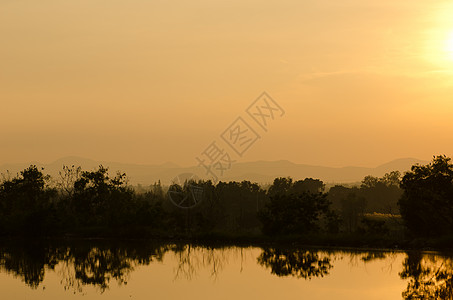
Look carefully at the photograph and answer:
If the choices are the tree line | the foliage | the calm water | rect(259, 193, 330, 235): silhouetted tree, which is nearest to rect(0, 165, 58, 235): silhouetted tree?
the tree line

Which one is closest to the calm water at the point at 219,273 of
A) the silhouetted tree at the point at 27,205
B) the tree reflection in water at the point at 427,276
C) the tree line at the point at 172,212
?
the tree reflection in water at the point at 427,276

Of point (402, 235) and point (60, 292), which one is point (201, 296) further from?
point (402, 235)

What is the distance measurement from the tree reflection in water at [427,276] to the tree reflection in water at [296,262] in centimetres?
315

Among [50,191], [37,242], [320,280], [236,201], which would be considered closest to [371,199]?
[236,201]

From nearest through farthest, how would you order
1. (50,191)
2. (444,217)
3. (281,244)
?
(444,217) < (281,244) < (50,191)

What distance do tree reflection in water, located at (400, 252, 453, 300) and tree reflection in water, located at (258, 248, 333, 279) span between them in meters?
3.15

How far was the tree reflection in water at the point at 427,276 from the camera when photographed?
19641 mm

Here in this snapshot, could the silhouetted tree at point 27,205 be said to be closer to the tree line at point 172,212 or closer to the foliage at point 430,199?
the tree line at point 172,212

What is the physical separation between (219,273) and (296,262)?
14.4ft

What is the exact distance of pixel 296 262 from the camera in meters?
28.0

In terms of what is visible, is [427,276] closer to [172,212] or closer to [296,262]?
[296,262]

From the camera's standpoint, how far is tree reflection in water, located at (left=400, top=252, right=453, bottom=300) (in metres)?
19.6

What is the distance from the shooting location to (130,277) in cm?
2355

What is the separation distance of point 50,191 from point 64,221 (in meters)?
7.51
